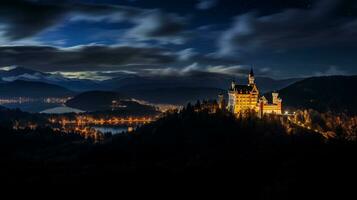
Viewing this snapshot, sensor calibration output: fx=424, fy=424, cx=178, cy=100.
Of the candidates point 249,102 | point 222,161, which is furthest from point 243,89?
point 222,161

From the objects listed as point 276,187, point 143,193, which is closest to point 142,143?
point 143,193

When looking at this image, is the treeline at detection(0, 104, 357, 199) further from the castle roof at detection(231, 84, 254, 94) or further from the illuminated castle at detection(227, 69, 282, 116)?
the castle roof at detection(231, 84, 254, 94)

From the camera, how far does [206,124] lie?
189375 millimetres

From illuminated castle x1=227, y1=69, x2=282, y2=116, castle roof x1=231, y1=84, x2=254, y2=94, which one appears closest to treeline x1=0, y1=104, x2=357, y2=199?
illuminated castle x1=227, y1=69, x2=282, y2=116

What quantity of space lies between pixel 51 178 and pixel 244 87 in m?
97.6

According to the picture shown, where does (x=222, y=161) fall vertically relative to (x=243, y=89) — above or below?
below

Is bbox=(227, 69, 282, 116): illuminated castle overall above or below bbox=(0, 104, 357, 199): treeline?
above

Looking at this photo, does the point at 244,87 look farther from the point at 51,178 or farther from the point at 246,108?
the point at 51,178

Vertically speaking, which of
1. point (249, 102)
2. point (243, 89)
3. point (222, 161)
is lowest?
point (222, 161)

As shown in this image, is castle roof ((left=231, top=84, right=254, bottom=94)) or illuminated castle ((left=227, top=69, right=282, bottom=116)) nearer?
illuminated castle ((left=227, top=69, right=282, bottom=116))

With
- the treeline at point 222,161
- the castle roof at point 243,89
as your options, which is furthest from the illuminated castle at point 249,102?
the treeline at point 222,161

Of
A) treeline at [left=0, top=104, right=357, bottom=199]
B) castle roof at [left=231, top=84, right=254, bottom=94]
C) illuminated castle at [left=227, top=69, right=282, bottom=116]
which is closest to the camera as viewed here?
treeline at [left=0, top=104, right=357, bottom=199]

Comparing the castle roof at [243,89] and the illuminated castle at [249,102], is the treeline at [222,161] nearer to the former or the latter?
the illuminated castle at [249,102]

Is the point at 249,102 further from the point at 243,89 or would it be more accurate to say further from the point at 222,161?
the point at 222,161
